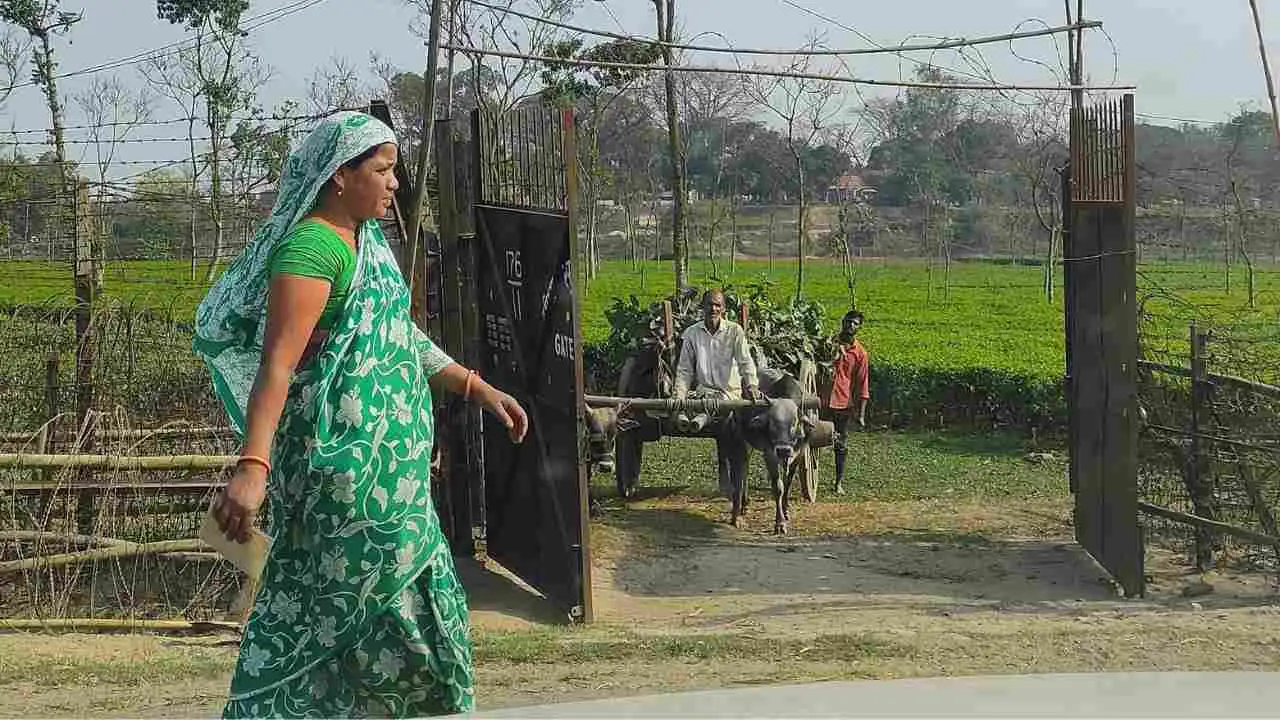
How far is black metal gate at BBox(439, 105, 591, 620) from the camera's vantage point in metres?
7.72

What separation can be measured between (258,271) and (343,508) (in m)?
0.57

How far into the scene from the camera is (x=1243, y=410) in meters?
8.44

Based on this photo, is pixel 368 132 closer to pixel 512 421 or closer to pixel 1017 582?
pixel 512 421

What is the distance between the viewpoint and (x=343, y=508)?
315 cm

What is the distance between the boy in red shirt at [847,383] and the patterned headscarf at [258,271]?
977 cm

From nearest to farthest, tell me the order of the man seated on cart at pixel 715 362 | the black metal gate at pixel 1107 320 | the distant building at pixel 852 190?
the black metal gate at pixel 1107 320 → the man seated on cart at pixel 715 362 → the distant building at pixel 852 190

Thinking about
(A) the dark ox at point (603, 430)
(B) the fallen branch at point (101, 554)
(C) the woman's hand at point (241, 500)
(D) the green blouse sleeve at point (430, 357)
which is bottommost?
(B) the fallen branch at point (101, 554)

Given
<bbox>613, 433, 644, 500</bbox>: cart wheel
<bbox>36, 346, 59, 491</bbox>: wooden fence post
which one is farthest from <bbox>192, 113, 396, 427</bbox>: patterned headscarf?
<bbox>613, 433, 644, 500</bbox>: cart wheel

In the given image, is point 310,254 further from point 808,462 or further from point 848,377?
point 848,377

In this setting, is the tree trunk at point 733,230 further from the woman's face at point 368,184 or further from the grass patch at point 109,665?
the woman's face at point 368,184

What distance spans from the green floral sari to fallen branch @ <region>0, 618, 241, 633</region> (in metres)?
4.15

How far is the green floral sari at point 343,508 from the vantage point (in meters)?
3.15

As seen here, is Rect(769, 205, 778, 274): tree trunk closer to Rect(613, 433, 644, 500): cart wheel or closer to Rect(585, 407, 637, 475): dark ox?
Rect(613, 433, 644, 500): cart wheel

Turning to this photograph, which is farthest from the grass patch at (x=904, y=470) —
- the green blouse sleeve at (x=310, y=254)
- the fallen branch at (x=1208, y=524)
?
the green blouse sleeve at (x=310, y=254)
